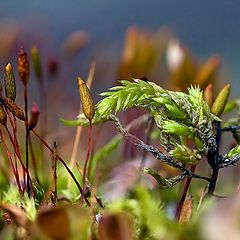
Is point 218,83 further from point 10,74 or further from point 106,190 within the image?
point 10,74

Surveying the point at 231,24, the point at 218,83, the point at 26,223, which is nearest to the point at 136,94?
the point at 26,223

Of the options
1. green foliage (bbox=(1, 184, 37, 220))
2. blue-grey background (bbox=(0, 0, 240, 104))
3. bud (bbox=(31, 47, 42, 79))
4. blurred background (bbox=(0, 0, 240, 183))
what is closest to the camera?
green foliage (bbox=(1, 184, 37, 220))

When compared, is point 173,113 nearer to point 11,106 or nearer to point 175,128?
point 175,128

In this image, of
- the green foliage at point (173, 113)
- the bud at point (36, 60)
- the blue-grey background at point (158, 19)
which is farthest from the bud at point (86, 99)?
the blue-grey background at point (158, 19)

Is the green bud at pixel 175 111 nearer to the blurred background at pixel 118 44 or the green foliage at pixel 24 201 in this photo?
the green foliage at pixel 24 201

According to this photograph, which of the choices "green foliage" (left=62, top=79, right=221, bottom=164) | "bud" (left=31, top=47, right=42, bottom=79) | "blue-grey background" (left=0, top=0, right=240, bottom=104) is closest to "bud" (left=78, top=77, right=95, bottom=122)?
"green foliage" (left=62, top=79, right=221, bottom=164)

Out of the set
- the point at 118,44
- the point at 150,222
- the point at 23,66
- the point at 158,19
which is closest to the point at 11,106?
the point at 23,66

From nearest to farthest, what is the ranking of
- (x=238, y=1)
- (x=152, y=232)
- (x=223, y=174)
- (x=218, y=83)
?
(x=152, y=232) < (x=218, y=83) < (x=223, y=174) < (x=238, y=1)

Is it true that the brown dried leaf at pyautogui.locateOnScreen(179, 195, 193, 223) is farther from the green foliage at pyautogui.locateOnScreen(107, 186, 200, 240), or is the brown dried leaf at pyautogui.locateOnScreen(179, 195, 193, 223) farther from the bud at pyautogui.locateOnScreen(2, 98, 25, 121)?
the bud at pyautogui.locateOnScreen(2, 98, 25, 121)
